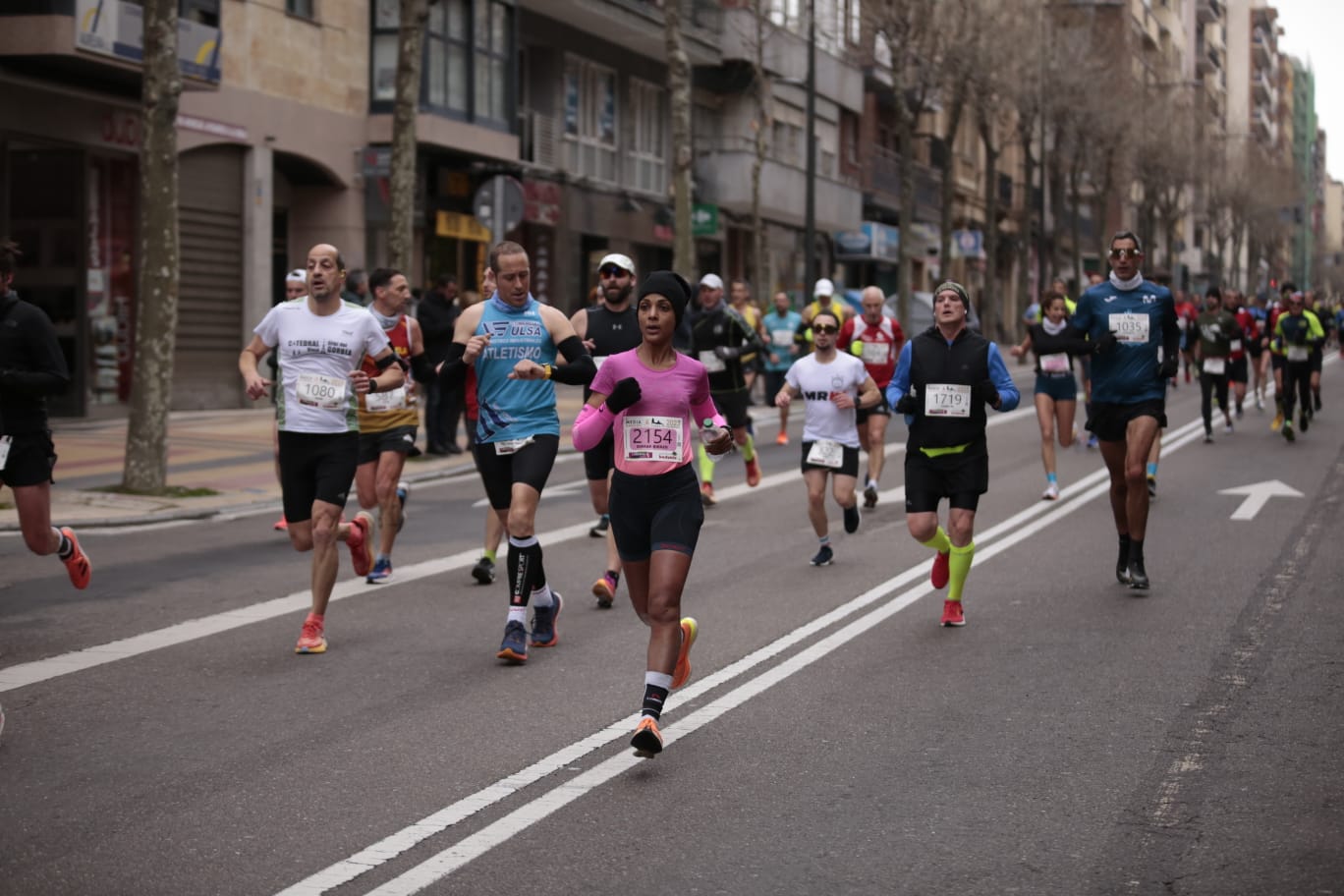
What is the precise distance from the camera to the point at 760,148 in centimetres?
3622

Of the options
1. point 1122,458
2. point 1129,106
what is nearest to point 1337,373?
point 1129,106

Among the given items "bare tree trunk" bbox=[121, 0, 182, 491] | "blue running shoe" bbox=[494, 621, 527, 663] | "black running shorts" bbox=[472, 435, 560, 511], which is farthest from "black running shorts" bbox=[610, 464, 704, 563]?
"bare tree trunk" bbox=[121, 0, 182, 491]

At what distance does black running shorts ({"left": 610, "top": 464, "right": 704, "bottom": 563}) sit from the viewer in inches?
271

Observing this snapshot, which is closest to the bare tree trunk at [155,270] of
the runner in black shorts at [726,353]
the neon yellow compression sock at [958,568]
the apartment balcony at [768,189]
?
the runner in black shorts at [726,353]

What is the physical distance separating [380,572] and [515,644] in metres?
3.02

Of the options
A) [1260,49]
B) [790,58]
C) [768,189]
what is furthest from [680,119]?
[1260,49]

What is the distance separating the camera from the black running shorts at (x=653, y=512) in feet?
22.6

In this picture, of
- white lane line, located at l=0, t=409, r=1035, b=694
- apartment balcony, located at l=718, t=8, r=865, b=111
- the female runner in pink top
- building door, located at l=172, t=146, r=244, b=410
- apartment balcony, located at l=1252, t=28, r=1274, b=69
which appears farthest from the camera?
apartment balcony, located at l=1252, t=28, r=1274, b=69

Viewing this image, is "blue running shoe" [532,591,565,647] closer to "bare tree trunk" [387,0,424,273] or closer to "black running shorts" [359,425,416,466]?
"black running shorts" [359,425,416,466]

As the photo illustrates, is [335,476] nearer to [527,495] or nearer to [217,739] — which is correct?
[527,495]

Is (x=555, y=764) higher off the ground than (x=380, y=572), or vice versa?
(x=380, y=572)

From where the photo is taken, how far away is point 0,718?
266 inches

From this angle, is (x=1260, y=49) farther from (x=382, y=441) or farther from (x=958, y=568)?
(x=958, y=568)

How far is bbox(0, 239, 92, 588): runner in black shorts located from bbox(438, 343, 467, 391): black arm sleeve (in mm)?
1671
